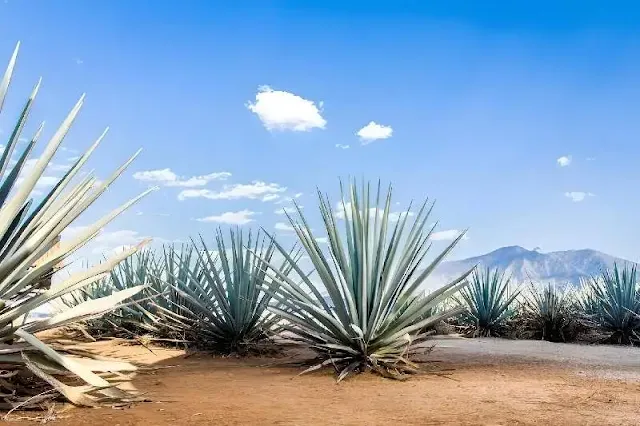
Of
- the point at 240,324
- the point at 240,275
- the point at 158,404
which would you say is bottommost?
the point at 158,404

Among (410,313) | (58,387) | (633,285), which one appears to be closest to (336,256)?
(410,313)

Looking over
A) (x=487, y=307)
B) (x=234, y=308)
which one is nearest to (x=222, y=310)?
(x=234, y=308)

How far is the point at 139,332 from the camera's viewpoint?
8.52m

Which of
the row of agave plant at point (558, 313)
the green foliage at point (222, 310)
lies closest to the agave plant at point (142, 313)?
the green foliage at point (222, 310)

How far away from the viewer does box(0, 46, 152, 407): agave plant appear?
144 inches

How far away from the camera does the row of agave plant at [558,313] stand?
10.6 meters

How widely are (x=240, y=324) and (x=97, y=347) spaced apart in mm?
1721

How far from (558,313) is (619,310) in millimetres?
1005

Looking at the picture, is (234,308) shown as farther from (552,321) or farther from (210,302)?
(552,321)

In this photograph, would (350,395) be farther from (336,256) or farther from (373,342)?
(336,256)

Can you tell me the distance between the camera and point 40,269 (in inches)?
148

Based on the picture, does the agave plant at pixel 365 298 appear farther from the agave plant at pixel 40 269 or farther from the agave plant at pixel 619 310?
the agave plant at pixel 619 310

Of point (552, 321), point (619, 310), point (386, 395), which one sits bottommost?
point (386, 395)

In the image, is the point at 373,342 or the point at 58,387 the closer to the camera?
the point at 58,387
